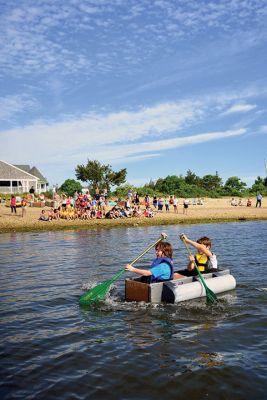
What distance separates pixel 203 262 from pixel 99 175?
43.8 meters

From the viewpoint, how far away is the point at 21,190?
54344mm

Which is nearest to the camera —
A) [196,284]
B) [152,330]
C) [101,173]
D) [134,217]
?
[152,330]

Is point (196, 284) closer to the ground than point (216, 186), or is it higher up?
closer to the ground

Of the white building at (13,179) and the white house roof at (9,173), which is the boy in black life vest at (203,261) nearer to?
the white building at (13,179)

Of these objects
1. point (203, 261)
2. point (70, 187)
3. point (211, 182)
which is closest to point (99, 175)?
point (70, 187)

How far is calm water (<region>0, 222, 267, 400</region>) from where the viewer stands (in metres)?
5.45

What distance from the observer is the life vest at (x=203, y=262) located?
412 inches

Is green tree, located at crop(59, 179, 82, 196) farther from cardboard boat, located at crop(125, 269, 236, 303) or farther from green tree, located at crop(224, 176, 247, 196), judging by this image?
cardboard boat, located at crop(125, 269, 236, 303)

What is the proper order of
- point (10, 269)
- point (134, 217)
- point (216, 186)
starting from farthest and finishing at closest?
point (216, 186) → point (134, 217) → point (10, 269)

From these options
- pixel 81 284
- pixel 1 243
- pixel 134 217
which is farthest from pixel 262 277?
pixel 134 217

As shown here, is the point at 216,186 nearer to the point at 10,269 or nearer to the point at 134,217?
the point at 134,217

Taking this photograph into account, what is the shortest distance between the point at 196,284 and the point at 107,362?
3.62 metres

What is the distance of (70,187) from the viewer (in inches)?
2104

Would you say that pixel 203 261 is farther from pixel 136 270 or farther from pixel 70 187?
pixel 70 187
